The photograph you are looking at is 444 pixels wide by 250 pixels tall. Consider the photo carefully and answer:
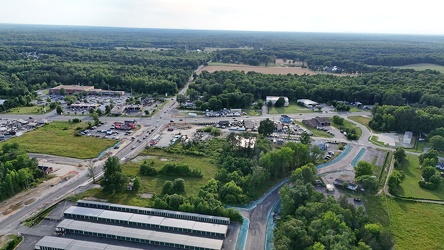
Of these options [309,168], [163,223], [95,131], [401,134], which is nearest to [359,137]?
[401,134]

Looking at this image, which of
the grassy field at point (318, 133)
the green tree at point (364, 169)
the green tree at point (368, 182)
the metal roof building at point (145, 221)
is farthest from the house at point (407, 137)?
the metal roof building at point (145, 221)

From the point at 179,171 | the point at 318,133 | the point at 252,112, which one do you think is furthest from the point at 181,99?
the point at 179,171

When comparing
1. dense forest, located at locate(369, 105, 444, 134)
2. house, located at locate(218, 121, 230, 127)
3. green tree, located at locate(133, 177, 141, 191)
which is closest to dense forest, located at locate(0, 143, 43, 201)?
green tree, located at locate(133, 177, 141, 191)

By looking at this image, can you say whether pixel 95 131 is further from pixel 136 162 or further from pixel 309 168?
pixel 309 168

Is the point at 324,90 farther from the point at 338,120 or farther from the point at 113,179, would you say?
the point at 113,179

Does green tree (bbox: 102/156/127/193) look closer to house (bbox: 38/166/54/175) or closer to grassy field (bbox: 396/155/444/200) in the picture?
house (bbox: 38/166/54/175)

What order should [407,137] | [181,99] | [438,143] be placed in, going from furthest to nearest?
Answer: [181,99] → [407,137] → [438,143]

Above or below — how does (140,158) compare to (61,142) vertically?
below
